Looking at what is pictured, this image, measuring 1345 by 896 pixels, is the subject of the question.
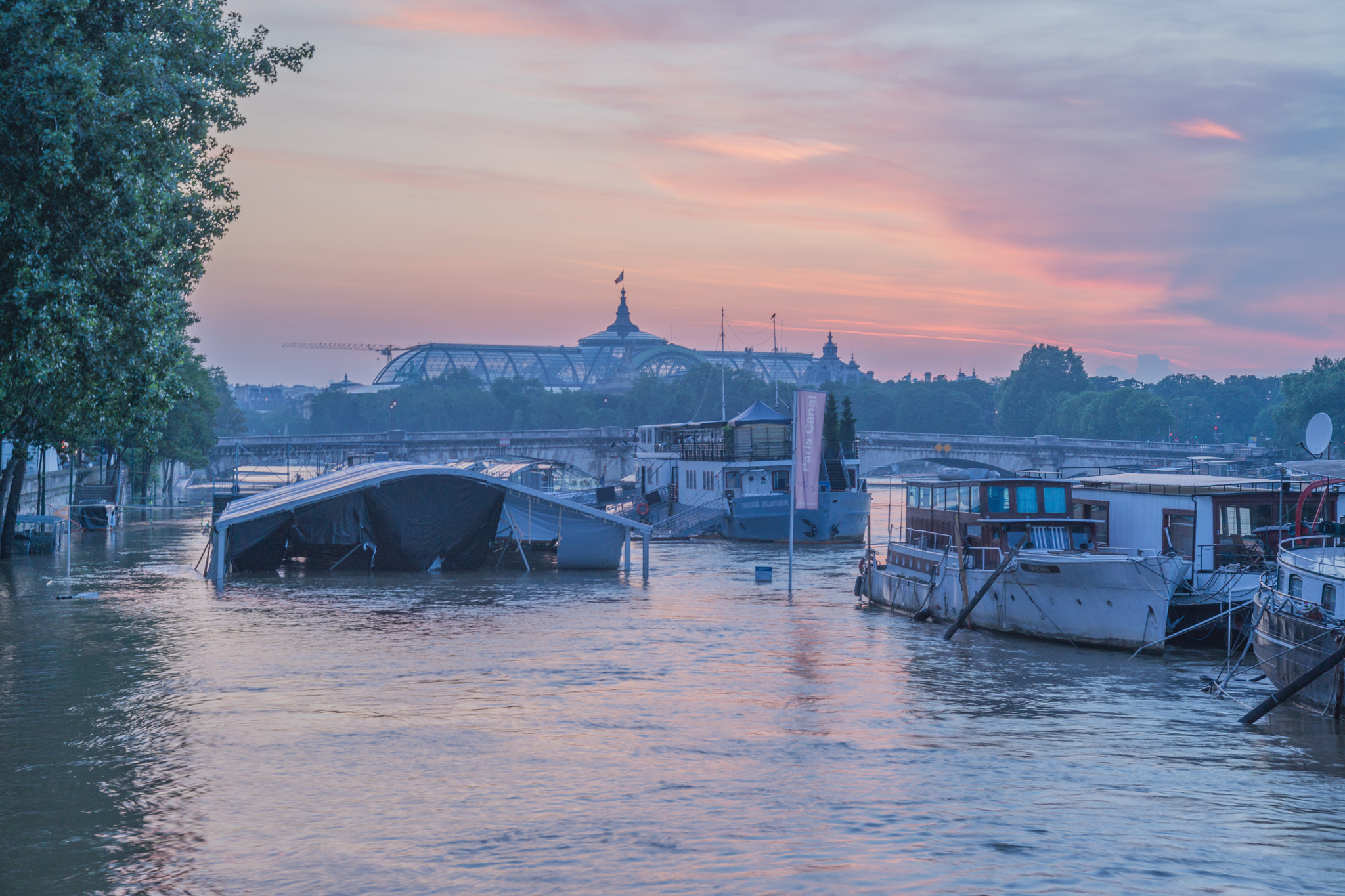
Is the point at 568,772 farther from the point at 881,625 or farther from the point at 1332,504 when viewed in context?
the point at 1332,504

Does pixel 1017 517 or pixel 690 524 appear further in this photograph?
pixel 690 524

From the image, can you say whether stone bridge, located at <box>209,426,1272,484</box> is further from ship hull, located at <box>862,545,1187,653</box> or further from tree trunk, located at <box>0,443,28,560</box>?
ship hull, located at <box>862,545,1187,653</box>

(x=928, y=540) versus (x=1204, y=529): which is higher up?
(x=1204, y=529)

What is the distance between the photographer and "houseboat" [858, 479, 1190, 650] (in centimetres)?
3014

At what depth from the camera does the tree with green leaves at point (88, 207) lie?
70.6ft

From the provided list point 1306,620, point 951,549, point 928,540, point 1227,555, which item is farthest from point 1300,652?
point 928,540

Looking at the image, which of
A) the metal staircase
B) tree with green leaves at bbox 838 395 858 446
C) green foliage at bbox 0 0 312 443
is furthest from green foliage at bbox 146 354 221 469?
green foliage at bbox 0 0 312 443

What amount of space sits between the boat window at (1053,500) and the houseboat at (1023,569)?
1.1 inches

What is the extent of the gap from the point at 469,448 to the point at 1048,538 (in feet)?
308

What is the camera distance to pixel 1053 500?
35.1 m

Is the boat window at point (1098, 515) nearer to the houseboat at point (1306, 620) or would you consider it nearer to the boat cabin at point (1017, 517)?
the boat cabin at point (1017, 517)

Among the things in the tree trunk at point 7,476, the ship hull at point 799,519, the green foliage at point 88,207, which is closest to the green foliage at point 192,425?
the tree trunk at point 7,476

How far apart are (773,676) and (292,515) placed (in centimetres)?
2532

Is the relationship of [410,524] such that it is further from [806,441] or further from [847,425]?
[847,425]
